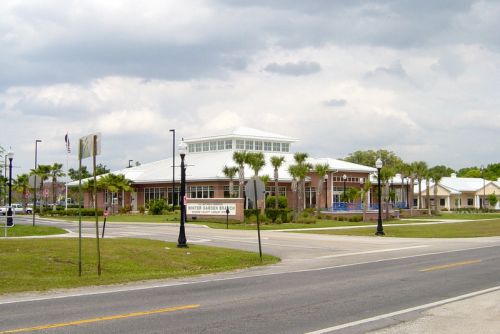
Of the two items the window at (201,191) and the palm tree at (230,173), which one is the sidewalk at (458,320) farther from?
the window at (201,191)

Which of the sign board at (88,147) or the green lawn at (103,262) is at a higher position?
the sign board at (88,147)

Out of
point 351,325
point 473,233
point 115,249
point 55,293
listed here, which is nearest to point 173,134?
point 473,233

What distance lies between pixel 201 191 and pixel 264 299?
58.3m

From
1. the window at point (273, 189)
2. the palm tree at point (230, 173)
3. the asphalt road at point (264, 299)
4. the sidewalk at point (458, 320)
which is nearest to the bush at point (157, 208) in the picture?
the palm tree at point (230, 173)

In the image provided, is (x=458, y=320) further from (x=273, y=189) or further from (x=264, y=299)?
(x=273, y=189)

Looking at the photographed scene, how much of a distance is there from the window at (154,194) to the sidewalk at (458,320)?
6303 centimetres

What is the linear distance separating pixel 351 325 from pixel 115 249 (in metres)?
12.7

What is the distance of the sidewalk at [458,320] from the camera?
9.25 metres

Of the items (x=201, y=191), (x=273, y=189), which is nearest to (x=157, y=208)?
(x=201, y=191)

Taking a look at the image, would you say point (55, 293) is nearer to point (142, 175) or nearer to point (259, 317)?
point (259, 317)

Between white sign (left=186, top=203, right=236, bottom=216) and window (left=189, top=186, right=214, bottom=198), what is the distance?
1530cm

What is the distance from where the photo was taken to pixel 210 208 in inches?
2044

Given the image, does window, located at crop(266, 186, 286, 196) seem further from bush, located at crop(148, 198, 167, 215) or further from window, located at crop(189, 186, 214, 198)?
bush, located at crop(148, 198, 167, 215)

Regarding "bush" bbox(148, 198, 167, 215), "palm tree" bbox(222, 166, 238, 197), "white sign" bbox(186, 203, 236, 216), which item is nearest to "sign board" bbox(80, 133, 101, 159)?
"white sign" bbox(186, 203, 236, 216)
